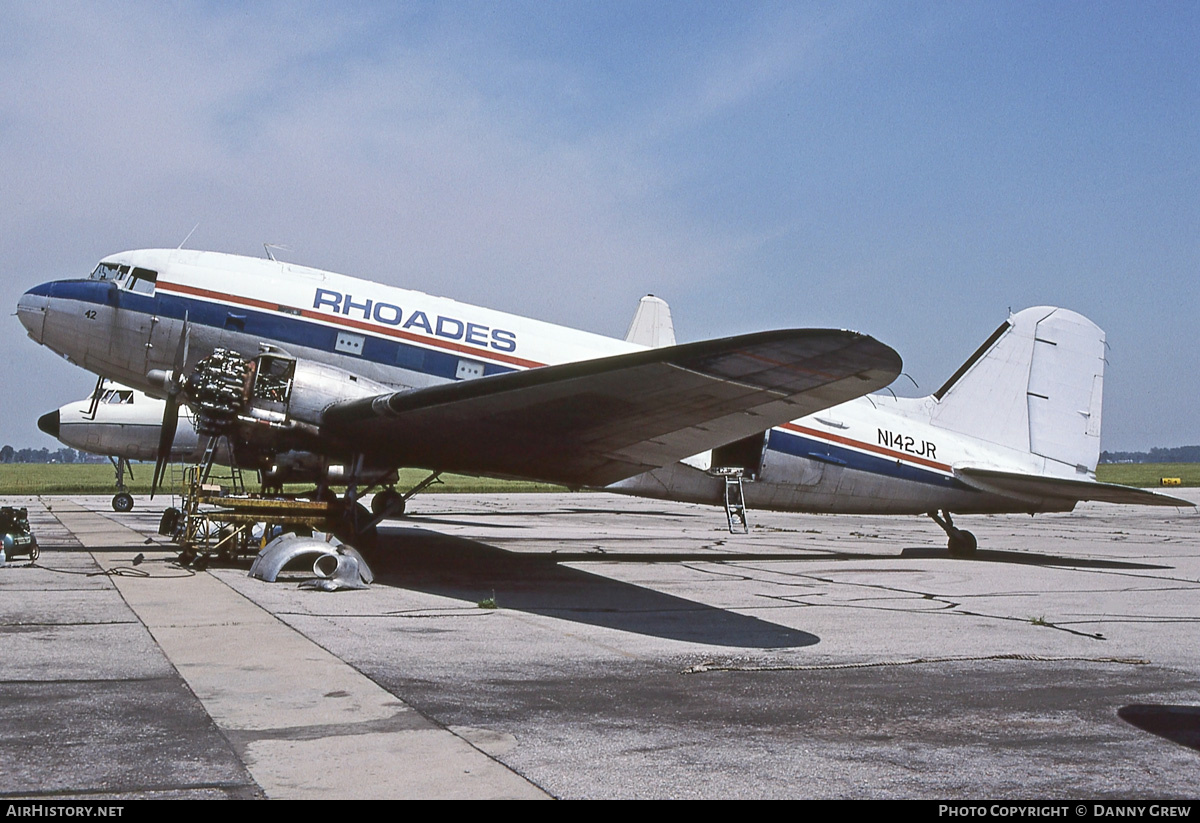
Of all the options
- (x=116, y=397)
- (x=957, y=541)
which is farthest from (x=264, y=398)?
(x=116, y=397)

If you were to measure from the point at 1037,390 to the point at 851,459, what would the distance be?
447 centimetres

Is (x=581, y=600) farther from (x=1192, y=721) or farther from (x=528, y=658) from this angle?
(x=1192, y=721)

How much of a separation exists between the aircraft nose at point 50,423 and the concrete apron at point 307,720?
2864cm

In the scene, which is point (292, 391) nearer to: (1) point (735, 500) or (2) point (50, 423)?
(1) point (735, 500)

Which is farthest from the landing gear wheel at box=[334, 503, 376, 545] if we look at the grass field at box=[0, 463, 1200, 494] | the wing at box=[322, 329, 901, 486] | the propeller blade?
the grass field at box=[0, 463, 1200, 494]

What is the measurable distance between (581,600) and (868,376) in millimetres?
4634

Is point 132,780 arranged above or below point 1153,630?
below

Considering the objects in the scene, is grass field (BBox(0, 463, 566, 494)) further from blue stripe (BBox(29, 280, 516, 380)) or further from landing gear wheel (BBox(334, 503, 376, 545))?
landing gear wheel (BBox(334, 503, 376, 545))

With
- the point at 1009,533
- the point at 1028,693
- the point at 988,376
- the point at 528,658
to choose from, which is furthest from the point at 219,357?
the point at 1009,533

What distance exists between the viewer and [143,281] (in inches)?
647

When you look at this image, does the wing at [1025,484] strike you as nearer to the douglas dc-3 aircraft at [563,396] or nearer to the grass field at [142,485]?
the douglas dc-3 aircraft at [563,396]

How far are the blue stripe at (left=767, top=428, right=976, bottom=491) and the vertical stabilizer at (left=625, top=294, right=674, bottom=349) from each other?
17657 millimetres

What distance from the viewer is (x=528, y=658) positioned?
8625mm

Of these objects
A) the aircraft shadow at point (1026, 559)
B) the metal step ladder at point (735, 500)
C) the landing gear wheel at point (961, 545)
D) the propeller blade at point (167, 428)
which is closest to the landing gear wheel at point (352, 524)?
the propeller blade at point (167, 428)
